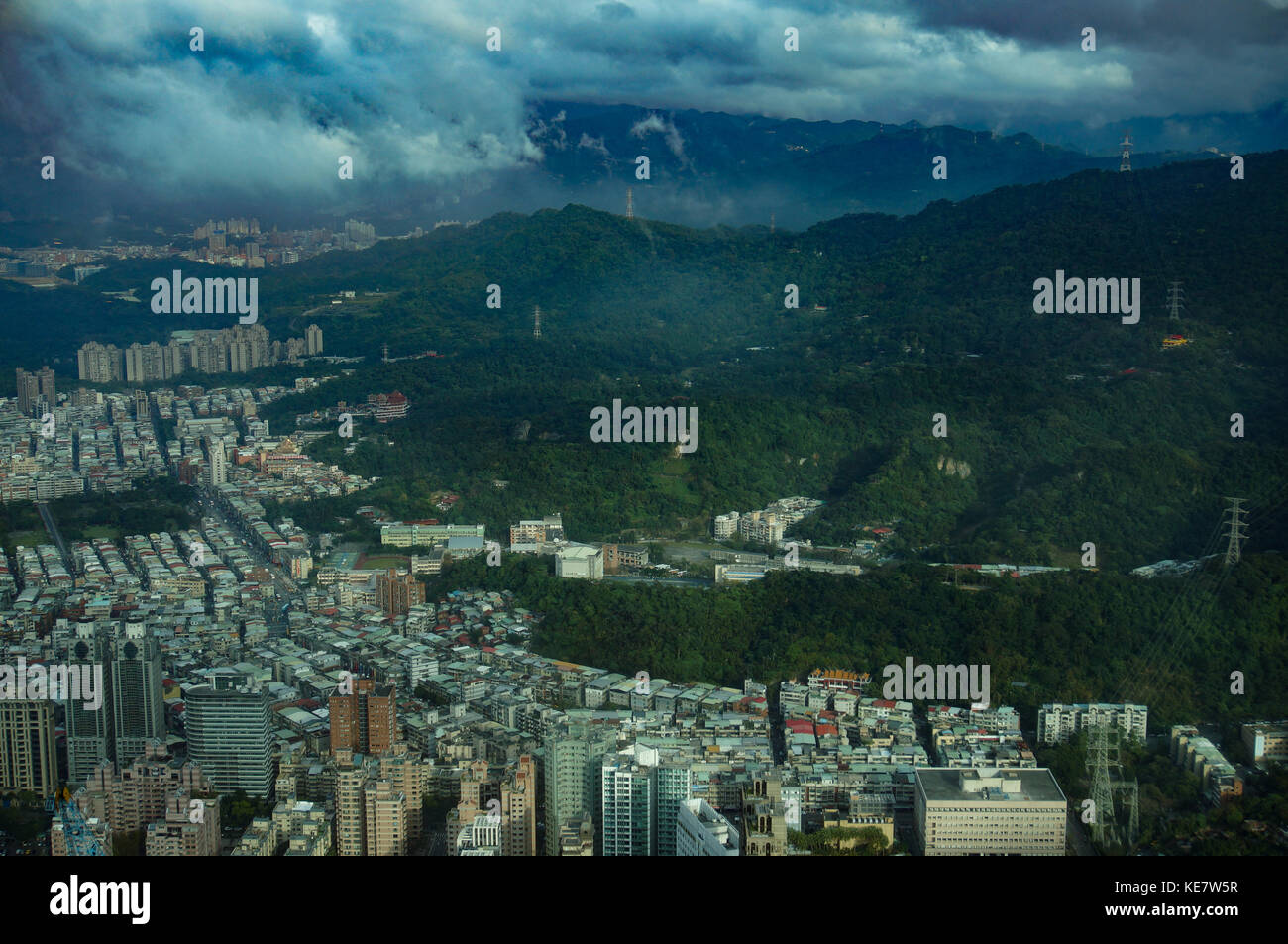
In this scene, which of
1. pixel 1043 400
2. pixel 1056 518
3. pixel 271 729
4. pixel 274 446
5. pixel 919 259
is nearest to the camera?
pixel 271 729

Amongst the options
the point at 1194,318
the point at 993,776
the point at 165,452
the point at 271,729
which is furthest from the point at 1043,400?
the point at 165,452

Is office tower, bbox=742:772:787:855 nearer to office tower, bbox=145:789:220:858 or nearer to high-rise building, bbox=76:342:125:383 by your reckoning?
office tower, bbox=145:789:220:858

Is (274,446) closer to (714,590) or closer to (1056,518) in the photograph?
(714,590)

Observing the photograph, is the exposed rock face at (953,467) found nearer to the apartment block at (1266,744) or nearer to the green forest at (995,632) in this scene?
the green forest at (995,632)

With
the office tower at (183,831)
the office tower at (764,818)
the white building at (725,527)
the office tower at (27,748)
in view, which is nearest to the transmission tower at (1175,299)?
the white building at (725,527)

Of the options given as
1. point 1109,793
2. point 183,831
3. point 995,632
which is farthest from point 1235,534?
point 183,831

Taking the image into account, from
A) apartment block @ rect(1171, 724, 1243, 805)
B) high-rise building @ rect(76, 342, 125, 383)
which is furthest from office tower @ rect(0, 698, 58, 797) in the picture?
high-rise building @ rect(76, 342, 125, 383)

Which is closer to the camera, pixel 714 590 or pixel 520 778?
pixel 520 778
